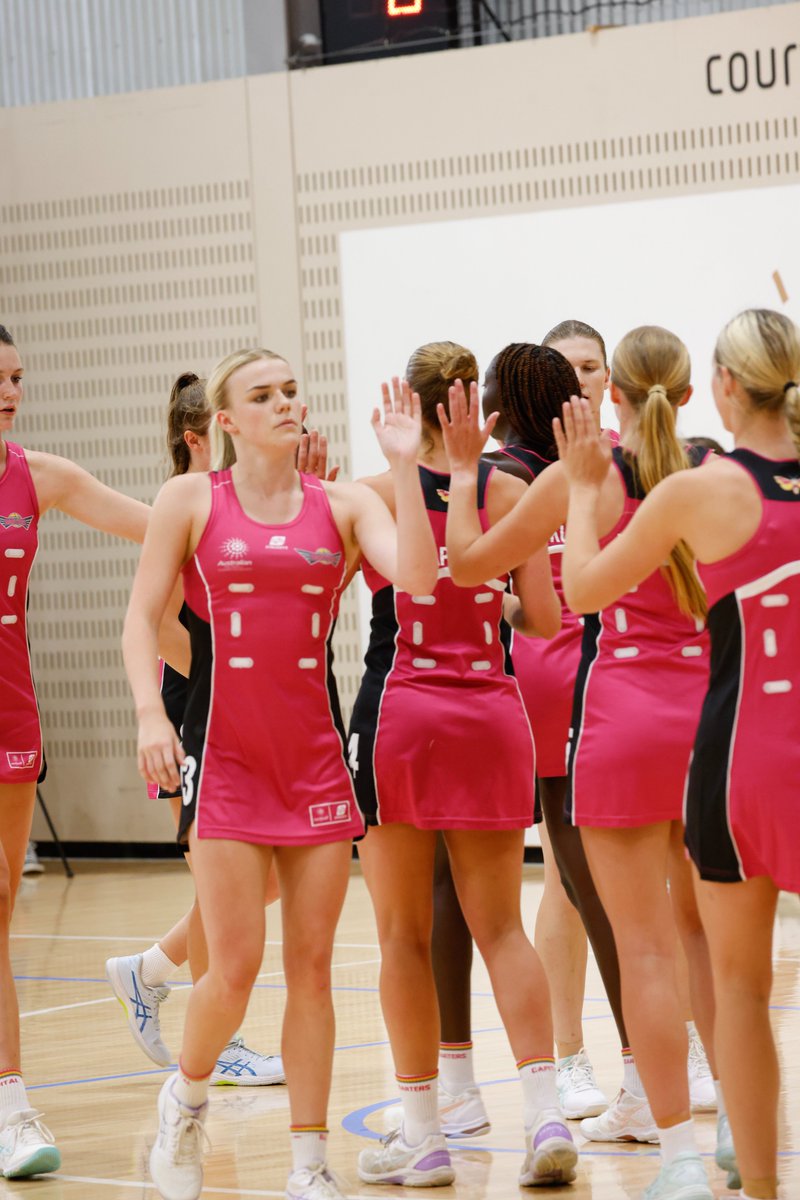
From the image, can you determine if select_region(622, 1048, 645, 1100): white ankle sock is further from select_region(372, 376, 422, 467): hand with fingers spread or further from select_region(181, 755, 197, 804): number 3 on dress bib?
select_region(372, 376, 422, 467): hand with fingers spread

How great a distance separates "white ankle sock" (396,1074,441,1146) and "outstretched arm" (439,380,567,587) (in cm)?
109

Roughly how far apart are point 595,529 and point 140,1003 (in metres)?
2.48

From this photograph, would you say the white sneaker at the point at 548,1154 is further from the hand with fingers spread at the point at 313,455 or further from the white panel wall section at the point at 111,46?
the white panel wall section at the point at 111,46

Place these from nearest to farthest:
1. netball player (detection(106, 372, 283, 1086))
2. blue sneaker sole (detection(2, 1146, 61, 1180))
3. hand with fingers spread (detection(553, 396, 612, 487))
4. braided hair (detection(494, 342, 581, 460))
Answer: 1. hand with fingers spread (detection(553, 396, 612, 487))
2. blue sneaker sole (detection(2, 1146, 61, 1180))
3. braided hair (detection(494, 342, 581, 460))
4. netball player (detection(106, 372, 283, 1086))

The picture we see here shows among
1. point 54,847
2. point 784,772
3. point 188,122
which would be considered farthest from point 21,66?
point 784,772

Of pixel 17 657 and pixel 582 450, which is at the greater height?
pixel 582 450

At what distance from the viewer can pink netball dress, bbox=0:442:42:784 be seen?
4430 millimetres

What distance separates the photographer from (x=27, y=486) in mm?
4582

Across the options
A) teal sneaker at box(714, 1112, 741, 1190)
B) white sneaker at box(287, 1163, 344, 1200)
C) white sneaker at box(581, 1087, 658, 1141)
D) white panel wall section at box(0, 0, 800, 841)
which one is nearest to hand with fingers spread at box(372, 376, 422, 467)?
white sneaker at box(287, 1163, 344, 1200)

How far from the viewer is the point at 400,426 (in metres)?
3.75

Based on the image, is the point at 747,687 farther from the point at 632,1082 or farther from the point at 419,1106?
the point at 632,1082

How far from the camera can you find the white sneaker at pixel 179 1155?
3650 mm

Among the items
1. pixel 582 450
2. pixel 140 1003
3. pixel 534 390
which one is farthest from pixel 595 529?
pixel 140 1003

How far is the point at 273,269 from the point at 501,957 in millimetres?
6337
